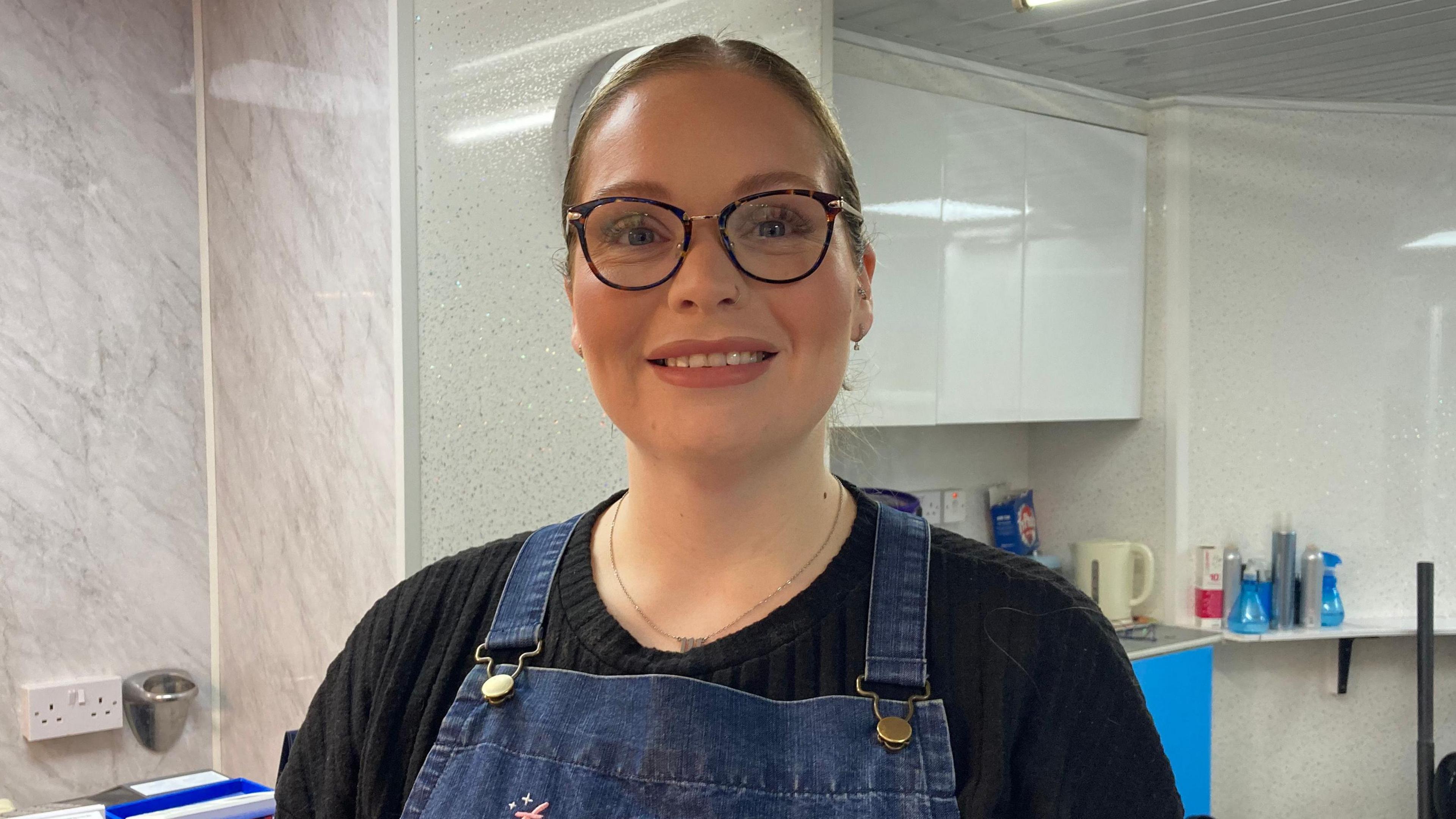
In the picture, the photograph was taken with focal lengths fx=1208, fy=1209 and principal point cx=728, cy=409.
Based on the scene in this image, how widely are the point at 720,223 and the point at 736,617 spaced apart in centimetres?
29

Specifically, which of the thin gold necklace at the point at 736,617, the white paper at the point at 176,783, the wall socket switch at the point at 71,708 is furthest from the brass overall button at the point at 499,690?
the wall socket switch at the point at 71,708

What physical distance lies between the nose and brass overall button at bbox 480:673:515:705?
30 cm

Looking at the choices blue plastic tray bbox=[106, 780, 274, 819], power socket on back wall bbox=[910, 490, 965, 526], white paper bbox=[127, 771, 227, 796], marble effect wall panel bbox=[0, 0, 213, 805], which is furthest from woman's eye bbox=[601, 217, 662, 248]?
power socket on back wall bbox=[910, 490, 965, 526]

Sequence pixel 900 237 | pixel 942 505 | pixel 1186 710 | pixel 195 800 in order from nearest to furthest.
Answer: pixel 195 800, pixel 900 237, pixel 1186 710, pixel 942 505

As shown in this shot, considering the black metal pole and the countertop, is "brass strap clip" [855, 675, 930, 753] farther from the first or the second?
the black metal pole

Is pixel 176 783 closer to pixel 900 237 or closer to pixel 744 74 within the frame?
pixel 744 74

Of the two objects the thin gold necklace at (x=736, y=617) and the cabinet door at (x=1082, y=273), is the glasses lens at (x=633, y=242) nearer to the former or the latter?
the thin gold necklace at (x=736, y=617)

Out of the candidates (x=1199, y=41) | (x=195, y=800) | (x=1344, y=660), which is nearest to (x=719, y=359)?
(x=195, y=800)

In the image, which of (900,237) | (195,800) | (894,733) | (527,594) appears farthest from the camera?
(900,237)

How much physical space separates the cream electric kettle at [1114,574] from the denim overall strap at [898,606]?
8.97 feet

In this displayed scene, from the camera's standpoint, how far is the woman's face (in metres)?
0.82

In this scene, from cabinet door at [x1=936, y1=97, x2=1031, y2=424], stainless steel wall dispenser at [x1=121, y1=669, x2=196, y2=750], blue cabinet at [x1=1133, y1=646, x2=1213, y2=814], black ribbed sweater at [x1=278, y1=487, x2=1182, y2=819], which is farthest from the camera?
blue cabinet at [x1=1133, y1=646, x2=1213, y2=814]

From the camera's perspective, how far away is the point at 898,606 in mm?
846

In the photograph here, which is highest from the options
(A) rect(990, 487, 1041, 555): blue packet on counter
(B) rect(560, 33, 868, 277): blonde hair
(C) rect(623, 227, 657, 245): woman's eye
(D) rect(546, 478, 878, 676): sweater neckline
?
(B) rect(560, 33, 868, 277): blonde hair
